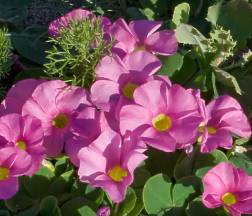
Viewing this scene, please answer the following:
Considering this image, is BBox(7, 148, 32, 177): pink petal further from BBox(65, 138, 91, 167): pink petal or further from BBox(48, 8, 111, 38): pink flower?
BBox(48, 8, 111, 38): pink flower

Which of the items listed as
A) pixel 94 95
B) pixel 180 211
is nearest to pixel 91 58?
pixel 94 95

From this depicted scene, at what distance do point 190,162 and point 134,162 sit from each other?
10.3 inches

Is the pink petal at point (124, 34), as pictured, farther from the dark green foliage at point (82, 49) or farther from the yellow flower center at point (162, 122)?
the yellow flower center at point (162, 122)

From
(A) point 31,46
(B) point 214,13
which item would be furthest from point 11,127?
(B) point 214,13

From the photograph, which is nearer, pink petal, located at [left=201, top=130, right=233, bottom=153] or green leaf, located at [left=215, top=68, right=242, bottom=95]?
pink petal, located at [left=201, top=130, right=233, bottom=153]

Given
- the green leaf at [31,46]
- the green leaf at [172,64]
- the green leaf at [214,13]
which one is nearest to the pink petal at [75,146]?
the green leaf at [172,64]

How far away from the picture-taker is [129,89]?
4.36 ft

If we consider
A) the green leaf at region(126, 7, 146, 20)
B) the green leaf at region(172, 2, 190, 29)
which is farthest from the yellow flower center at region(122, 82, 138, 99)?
the green leaf at region(126, 7, 146, 20)

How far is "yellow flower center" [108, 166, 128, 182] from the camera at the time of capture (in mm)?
1215

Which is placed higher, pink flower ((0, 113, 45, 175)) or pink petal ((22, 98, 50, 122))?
pink petal ((22, 98, 50, 122))

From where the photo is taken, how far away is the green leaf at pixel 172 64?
1535 mm

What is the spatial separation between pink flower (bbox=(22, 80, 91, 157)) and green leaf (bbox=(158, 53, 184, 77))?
0.93 ft

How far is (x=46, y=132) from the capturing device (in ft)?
4.34

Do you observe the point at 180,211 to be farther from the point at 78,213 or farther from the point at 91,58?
the point at 91,58
